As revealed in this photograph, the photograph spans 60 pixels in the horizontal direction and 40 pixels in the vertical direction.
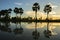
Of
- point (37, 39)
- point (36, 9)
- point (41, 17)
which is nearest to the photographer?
point (37, 39)

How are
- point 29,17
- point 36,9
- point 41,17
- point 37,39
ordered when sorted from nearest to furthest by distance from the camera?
1. point 37,39
2. point 36,9
3. point 41,17
4. point 29,17

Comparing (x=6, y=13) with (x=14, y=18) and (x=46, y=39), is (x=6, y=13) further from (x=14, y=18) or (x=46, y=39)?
(x=46, y=39)

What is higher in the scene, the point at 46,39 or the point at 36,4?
the point at 36,4

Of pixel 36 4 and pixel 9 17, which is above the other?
pixel 36 4

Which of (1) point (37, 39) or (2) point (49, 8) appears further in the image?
(2) point (49, 8)

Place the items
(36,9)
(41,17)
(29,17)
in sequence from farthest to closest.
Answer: (29,17) → (41,17) → (36,9)

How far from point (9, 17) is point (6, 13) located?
4.01 metres

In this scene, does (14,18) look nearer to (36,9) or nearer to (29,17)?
(29,17)

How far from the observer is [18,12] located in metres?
107

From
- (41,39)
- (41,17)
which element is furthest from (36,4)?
(41,39)

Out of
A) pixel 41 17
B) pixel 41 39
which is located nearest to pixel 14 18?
pixel 41 17

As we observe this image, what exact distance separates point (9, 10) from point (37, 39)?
3513 inches

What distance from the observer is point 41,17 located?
335ft

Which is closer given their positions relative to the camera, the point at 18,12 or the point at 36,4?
the point at 36,4
